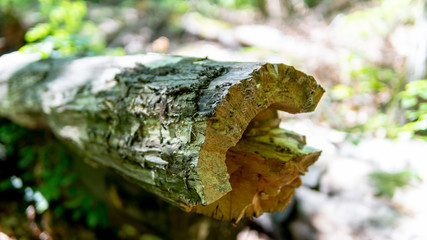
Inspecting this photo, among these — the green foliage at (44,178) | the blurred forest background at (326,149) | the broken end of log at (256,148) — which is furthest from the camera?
the green foliage at (44,178)

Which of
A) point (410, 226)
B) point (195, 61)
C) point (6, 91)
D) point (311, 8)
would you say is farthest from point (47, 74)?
point (311, 8)

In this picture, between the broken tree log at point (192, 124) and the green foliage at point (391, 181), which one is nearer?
the broken tree log at point (192, 124)

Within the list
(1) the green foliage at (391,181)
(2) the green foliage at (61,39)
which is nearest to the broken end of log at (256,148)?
Result: (1) the green foliage at (391,181)

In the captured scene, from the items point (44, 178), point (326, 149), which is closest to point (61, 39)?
point (44, 178)

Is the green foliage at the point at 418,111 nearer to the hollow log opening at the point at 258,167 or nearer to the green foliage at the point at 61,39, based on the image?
the hollow log opening at the point at 258,167

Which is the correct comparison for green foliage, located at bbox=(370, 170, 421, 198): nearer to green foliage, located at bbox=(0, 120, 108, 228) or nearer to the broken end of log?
the broken end of log

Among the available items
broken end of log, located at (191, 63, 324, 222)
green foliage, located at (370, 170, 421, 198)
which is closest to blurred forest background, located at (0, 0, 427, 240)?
green foliage, located at (370, 170, 421, 198)
